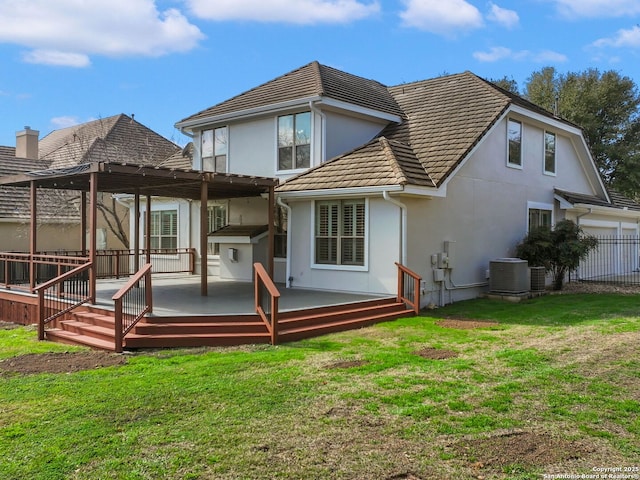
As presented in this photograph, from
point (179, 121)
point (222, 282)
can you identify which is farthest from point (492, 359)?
point (179, 121)

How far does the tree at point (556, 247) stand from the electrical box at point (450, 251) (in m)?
3.12

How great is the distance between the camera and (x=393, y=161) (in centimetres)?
1247

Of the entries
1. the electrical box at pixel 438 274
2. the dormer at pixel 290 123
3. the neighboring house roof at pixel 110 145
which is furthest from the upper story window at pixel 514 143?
the neighboring house roof at pixel 110 145

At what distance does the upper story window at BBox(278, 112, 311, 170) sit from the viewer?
48.8 feet

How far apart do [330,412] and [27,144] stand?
27.5m

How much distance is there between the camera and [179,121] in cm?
1755

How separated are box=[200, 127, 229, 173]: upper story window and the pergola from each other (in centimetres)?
200

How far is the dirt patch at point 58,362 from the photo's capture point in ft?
24.6

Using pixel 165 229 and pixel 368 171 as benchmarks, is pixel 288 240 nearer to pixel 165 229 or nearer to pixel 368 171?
pixel 368 171

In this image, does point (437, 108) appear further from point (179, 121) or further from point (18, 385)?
point (18, 385)

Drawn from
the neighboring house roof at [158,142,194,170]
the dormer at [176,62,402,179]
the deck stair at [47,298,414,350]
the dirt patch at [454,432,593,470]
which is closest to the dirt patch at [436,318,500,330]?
the deck stair at [47,298,414,350]

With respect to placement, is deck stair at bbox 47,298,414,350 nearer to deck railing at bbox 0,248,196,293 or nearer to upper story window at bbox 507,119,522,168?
deck railing at bbox 0,248,196,293

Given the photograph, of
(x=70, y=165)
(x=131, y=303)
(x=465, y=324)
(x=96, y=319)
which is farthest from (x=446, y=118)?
(x=70, y=165)

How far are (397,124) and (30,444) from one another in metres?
13.5
